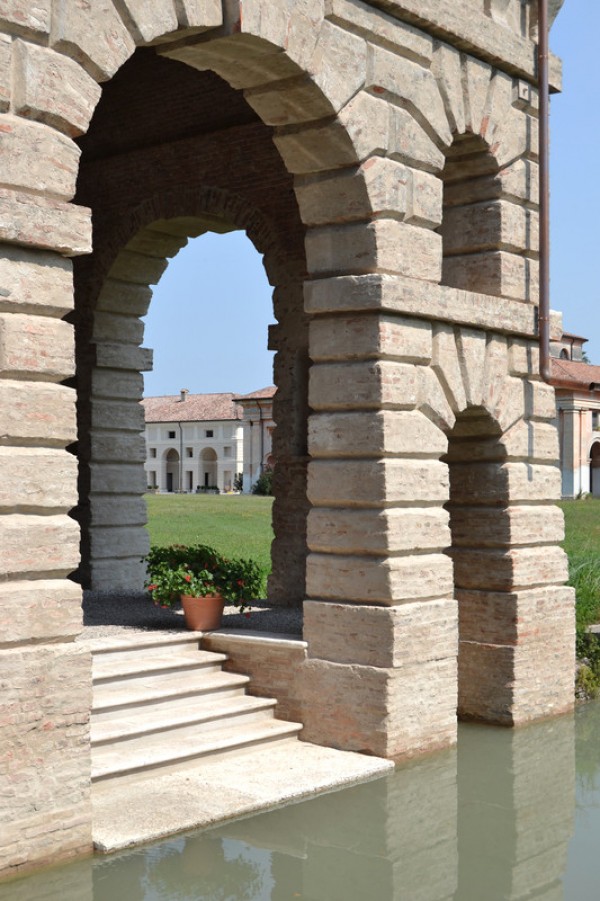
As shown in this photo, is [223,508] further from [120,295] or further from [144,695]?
[144,695]

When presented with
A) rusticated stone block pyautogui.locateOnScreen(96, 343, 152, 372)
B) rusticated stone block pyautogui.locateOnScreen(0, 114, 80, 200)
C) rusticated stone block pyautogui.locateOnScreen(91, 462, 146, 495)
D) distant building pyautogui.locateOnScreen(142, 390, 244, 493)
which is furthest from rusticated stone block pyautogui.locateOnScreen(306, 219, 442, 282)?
distant building pyautogui.locateOnScreen(142, 390, 244, 493)

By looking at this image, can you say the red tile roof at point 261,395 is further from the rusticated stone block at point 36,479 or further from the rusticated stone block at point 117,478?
the rusticated stone block at point 36,479

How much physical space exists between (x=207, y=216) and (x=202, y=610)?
5.01m

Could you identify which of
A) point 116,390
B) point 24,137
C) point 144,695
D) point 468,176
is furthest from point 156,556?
point 24,137

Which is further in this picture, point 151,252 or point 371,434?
point 151,252

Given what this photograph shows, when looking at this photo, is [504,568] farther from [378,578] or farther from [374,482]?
[374,482]

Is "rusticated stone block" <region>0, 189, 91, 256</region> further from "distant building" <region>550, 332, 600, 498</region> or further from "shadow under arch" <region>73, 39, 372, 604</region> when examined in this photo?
"distant building" <region>550, 332, 600, 498</region>

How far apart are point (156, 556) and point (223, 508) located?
99.4 ft

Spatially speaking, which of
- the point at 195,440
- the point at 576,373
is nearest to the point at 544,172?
the point at 576,373

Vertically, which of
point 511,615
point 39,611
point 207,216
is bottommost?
point 511,615

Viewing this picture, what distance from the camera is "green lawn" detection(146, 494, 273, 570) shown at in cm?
2595

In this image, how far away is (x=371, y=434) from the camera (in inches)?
352

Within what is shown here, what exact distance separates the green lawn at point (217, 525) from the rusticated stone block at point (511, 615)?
984cm

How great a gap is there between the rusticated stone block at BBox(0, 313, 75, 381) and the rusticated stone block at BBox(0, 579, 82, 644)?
1.19 m
